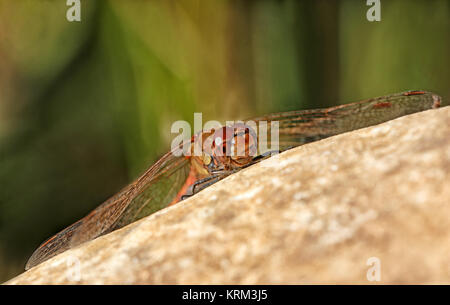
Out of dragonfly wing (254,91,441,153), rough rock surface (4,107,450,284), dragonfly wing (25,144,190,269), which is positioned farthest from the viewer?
dragonfly wing (254,91,441,153)

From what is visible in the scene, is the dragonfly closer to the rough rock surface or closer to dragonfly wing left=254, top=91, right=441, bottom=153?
dragonfly wing left=254, top=91, right=441, bottom=153

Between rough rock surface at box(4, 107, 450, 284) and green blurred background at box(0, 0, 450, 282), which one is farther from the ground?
green blurred background at box(0, 0, 450, 282)

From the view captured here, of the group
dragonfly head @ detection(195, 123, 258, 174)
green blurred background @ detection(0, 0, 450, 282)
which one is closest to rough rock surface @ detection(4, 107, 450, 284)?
dragonfly head @ detection(195, 123, 258, 174)

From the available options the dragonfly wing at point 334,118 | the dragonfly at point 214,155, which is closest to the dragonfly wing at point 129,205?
the dragonfly at point 214,155

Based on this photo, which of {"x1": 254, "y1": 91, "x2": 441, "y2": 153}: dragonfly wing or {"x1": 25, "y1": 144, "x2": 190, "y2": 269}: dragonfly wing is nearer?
{"x1": 25, "y1": 144, "x2": 190, "y2": 269}: dragonfly wing

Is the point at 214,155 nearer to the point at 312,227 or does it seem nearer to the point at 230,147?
the point at 230,147

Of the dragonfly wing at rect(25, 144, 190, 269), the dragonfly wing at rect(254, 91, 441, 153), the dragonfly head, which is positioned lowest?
the dragonfly wing at rect(25, 144, 190, 269)

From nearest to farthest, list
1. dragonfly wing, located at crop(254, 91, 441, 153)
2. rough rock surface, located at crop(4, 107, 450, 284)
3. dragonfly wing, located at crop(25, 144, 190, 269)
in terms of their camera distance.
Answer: rough rock surface, located at crop(4, 107, 450, 284), dragonfly wing, located at crop(25, 144, 190, 269), dragonfly wing, located at crop(254, 91, 441, 153)

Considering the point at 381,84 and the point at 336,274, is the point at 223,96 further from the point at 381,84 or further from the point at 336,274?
the point at 336,274
